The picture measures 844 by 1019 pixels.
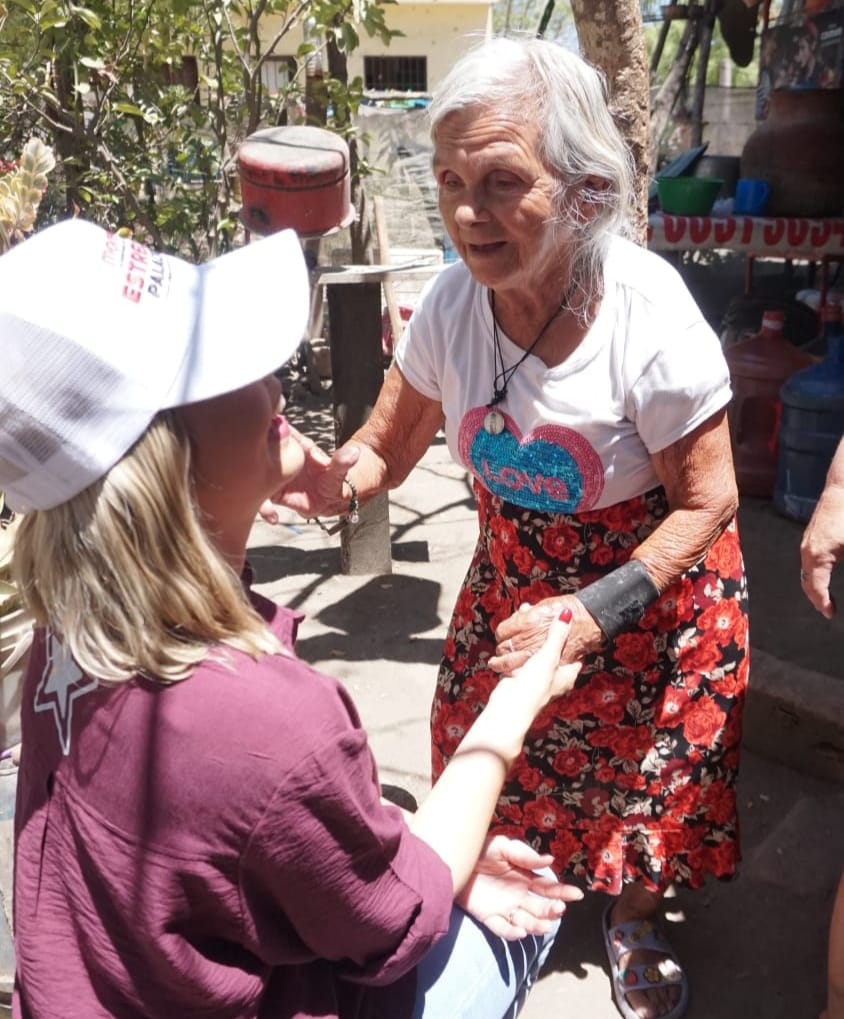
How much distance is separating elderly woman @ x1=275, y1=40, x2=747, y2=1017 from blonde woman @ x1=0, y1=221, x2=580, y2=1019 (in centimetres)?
71

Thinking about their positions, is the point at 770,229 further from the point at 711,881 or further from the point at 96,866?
the point at 96,866

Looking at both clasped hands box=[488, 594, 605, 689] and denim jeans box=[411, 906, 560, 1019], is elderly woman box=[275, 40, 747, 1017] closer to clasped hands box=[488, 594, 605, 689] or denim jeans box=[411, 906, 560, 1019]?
clasped hands box=[488, 594, 605, 689]

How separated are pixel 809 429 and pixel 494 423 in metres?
2.89

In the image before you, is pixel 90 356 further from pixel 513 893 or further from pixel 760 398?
pixel 760 398

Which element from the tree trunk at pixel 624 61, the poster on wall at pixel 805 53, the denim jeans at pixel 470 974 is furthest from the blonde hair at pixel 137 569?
the poster on wall at pixel 805 53

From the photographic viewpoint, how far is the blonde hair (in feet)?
3.54

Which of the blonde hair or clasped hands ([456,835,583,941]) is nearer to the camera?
the blonde hair

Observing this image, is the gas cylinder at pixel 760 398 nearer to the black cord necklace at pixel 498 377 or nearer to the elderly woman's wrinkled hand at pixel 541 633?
the black cord necklace at pixel 498 377

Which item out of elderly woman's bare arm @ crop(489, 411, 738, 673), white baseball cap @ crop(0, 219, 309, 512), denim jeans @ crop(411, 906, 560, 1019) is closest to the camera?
white baseball cap @ crop(0, 219, 309, 512)

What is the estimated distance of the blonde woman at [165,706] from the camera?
1.05 m

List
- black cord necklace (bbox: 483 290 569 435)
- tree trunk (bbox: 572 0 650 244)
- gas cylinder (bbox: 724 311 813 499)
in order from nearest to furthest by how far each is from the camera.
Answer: black cord necklace (bbox: 483 290 569 435)
tree trunk (bbox: 572 0 650 244)
gas cylinder (bbox: 724 311 813 499)

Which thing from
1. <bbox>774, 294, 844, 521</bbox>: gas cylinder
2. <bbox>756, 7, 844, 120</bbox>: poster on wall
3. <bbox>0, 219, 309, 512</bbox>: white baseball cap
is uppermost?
<bbox>756, 7, 844, 120</bbox>: poster on wall

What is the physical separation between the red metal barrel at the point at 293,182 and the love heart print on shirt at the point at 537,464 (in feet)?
6.92

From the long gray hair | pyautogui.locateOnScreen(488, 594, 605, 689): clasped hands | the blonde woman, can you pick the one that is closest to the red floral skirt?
pyautogui.locateOnScreen(488, 594, 605, 689): clasped hands
